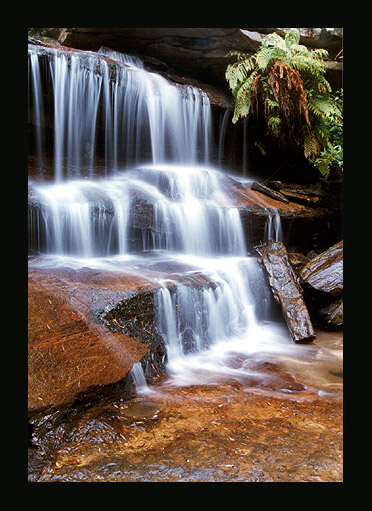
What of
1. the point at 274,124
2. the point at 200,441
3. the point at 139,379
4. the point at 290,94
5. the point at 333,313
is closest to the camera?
the point at 200,441

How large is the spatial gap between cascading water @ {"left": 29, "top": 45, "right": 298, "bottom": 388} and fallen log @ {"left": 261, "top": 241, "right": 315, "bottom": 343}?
167 millimetres

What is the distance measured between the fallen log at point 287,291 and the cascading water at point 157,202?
17 centimetres

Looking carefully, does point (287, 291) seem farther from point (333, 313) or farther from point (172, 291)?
point (172, 291)

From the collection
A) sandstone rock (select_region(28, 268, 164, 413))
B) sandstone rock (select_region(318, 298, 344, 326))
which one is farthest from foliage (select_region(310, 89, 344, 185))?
sandstone rock (select_region(28, 268, 164, 413))

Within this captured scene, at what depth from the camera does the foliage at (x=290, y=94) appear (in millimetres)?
6383

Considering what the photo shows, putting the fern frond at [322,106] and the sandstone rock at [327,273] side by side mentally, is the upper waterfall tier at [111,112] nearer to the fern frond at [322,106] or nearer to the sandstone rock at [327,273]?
the fern frond at [322,106]

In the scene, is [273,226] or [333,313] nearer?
[333,313]

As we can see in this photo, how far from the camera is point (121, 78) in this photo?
679 cm

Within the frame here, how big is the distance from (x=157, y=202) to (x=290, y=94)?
3.17m

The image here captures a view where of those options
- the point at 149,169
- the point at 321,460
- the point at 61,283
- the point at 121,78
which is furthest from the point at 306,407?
the point at 121,78

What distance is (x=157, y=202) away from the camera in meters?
5.78

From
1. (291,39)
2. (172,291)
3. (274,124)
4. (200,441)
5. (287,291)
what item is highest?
(291,39)

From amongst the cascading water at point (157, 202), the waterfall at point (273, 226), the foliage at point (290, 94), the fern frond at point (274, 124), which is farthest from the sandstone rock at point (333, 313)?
the fern frond at point (274, 124)

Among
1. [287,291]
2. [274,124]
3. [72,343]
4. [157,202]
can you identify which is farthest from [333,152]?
[72,343]
